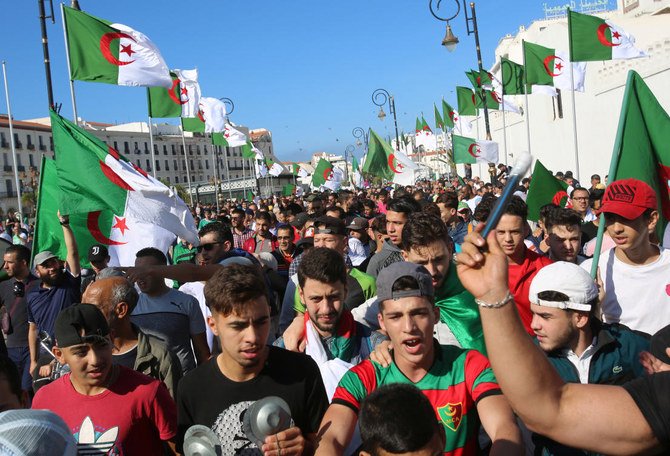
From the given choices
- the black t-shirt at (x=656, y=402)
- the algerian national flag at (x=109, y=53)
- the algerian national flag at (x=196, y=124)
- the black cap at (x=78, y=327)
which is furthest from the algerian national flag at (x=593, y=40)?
the black t-shirt at (x=656, y=402)

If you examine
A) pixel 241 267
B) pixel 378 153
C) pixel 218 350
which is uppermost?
pixel 378 153

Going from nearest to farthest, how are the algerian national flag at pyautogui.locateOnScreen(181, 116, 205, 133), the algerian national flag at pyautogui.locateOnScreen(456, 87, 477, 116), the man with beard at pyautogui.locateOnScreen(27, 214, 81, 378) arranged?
the man with beard at pyautogui.locateOnScreen(27, 214, 81, 378) → the algerian national flag at pyautogui.locateOnScreen(181, 116, 205, 133) → the algerian national flag at pyautogui.locateOnScreen(456, 87, 477, 116)

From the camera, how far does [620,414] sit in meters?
1.91

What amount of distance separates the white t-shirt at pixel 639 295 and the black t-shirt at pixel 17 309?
495 cm

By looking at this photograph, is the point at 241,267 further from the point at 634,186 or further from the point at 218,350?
the point at 634,186

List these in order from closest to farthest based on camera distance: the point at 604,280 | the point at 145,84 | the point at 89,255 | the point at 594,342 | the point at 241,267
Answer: the point at 594,342, the point at 241,267, the point at 604,280, the point at 89,255, the point at 145,84

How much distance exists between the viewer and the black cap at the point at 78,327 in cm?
321

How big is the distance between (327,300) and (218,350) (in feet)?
6.65

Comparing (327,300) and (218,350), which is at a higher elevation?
(327,300)

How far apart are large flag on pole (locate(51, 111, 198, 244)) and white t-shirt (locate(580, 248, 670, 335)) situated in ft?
14.1

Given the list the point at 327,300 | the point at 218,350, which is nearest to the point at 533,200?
the point at 218,350

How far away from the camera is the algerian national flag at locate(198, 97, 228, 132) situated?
2102cm

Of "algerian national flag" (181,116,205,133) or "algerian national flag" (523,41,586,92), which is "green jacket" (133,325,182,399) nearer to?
"algerian national flag" (523,41,586,92)

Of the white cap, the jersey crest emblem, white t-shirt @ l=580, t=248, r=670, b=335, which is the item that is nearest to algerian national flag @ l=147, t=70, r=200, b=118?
white t-shirt @ l=580, t=248, r=670, b=335
